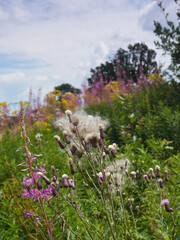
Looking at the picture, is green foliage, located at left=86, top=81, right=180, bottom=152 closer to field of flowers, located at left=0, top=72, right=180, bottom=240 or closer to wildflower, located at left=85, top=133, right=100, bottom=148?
field of flowers, located at left=0, top=72, right=180, bottom=240

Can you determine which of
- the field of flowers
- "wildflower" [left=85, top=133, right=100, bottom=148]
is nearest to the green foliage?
the field of flowers

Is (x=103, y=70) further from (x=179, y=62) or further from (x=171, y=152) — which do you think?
(x=171, y=152)

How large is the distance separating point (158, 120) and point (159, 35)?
297cm

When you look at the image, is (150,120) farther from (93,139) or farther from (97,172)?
(93,139)

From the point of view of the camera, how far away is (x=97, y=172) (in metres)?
4.01

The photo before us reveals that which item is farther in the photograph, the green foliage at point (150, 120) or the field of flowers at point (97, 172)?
the green foliage at point (150, 120)

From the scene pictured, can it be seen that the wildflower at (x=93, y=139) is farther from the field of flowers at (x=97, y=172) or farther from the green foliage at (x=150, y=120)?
the green foliage at (x=150, y=120)

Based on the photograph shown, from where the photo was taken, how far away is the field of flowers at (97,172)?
1804 mm

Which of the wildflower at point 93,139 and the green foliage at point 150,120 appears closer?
the wildflower at point 93,139

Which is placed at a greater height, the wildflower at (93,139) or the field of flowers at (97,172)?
the wildflower at (93,139)

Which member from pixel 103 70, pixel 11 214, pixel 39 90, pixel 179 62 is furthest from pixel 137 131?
pixel 103 70

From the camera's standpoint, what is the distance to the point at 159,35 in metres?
7.24

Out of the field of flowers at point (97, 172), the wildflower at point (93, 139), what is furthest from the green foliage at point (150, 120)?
the wildflower at point (93, 139)

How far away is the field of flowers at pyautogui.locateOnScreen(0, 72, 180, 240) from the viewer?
1804 mm
